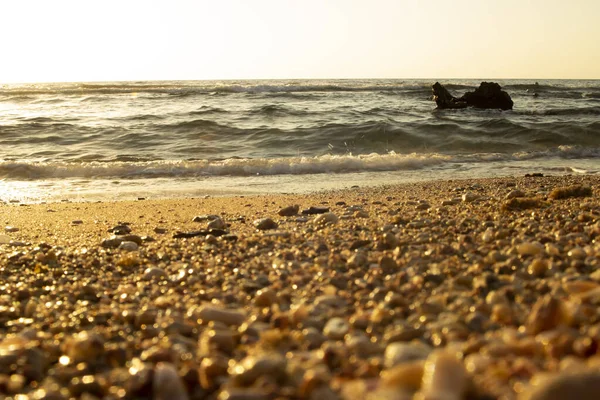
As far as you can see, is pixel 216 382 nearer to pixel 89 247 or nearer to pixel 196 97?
pixel 89 247

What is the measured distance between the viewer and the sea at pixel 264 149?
8.20 metres

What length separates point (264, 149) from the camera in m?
11.6

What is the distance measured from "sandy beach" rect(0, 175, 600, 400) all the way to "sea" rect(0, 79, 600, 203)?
12.2ft

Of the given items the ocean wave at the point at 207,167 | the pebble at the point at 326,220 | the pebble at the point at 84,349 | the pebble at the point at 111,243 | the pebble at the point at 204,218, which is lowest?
the ocean wave at the point at 207,167

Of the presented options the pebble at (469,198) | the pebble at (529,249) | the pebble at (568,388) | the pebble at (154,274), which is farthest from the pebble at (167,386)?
the pebble at (469,198)

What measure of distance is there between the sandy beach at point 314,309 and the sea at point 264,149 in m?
3.72

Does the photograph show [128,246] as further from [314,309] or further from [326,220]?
[314,309]

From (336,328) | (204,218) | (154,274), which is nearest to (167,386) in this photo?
(336,328)

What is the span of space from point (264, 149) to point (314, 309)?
31.9 feet

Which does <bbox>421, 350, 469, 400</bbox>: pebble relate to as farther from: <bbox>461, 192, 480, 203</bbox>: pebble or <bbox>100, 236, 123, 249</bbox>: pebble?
<bbox>461, 192, 480, 203</bbox>: pebble

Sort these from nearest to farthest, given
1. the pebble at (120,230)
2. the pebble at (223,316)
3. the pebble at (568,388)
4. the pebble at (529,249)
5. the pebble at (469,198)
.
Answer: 1. the pebble at (568,388)
2. the pebble at (223,316)
3. the pebble at (529,249)
4. the pebble at (120,230)
5. the pebble at (469,198)

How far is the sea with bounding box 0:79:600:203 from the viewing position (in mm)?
8195

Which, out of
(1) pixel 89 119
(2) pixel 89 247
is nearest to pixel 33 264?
(2) pixel 89 247

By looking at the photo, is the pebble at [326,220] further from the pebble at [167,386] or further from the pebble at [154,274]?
the pebble at [167,386]
